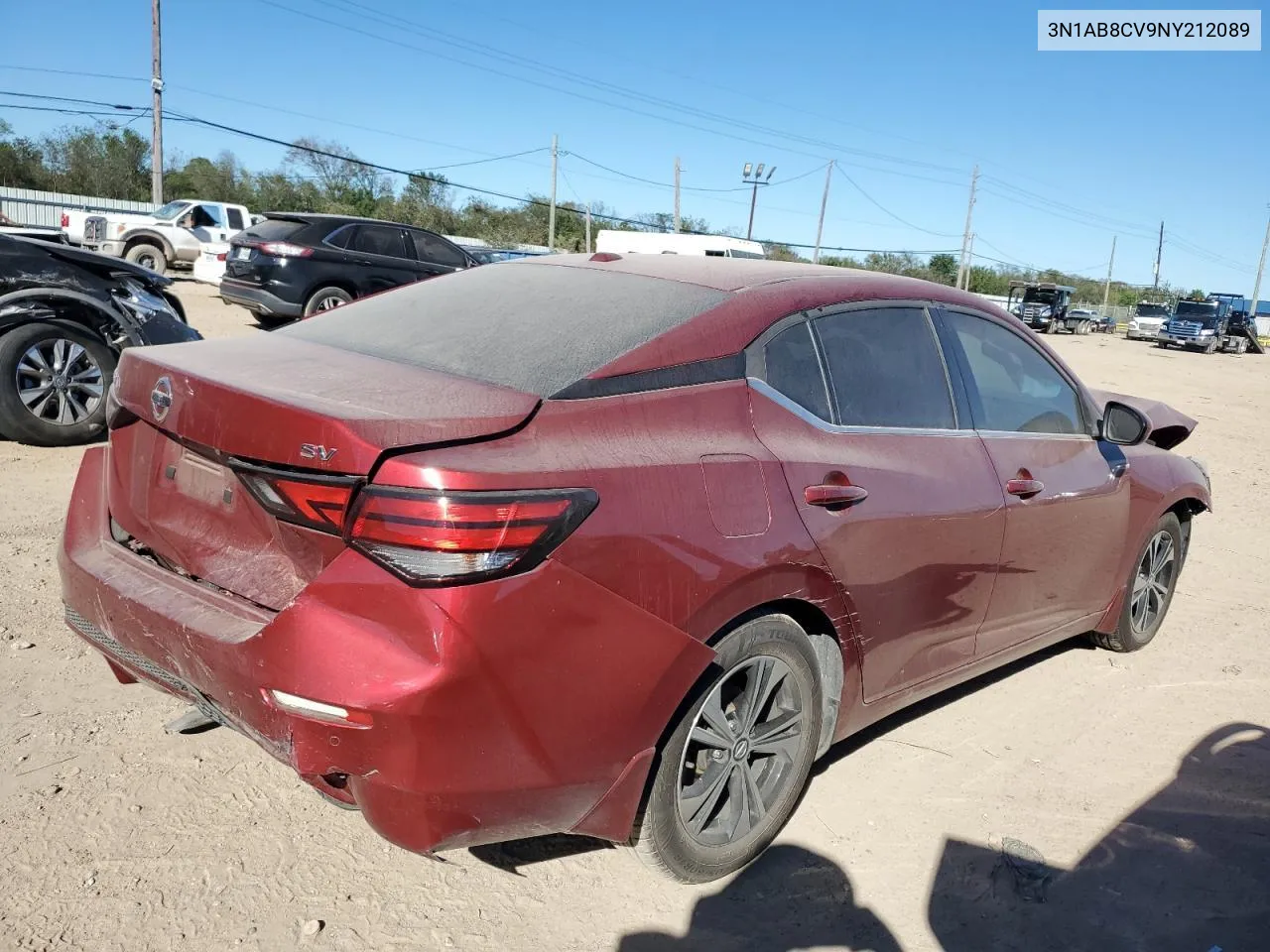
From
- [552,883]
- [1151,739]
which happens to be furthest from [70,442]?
[1151,739]

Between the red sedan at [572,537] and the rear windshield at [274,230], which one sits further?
the rear windshield at [274,230]

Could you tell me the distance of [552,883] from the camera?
8.93ft

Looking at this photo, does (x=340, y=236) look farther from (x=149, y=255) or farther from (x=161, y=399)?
(x=161, y=399)

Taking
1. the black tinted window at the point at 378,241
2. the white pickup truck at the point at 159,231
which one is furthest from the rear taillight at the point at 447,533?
the white pickup truck at the point at 159,231

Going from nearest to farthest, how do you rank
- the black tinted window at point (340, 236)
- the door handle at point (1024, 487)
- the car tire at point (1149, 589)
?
the door handle at point (1024, 487) < the car tire at point (1149, 589) < the black tinted window at point (340, 236)

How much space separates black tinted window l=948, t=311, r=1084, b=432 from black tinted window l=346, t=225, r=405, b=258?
37.3 ft

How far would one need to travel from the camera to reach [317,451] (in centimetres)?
210

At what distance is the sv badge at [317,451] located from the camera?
6.82ft

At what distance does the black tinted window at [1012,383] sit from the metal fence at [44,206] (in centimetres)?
3538

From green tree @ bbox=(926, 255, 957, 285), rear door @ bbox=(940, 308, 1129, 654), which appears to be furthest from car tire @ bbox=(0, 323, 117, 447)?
green tree @ bbox=(926, 255, 957, 285)

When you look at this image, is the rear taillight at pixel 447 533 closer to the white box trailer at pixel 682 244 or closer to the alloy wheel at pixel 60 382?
the alloy wheel at pixel 60 382

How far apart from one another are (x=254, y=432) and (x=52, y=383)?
203 inches

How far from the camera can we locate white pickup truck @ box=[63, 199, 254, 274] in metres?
21.7

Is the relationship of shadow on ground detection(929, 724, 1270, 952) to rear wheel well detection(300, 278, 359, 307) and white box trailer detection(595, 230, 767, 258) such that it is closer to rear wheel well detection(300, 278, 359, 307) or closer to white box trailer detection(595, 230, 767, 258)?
rear wheel well detection(300, 278, 359, 307)
